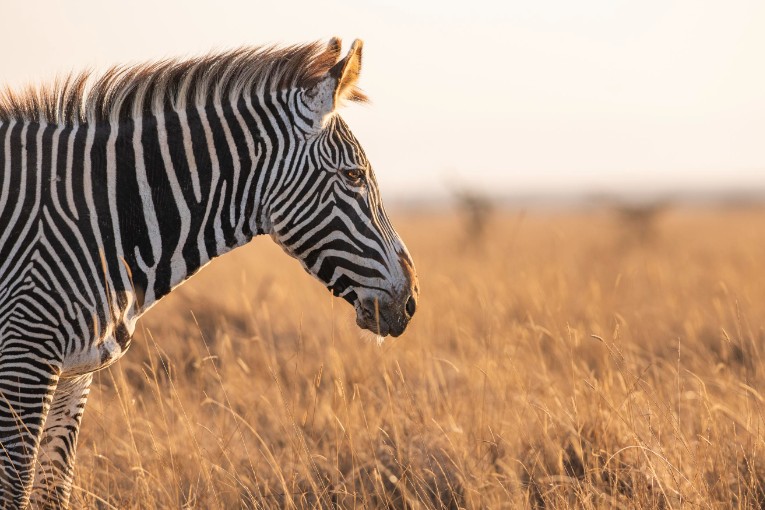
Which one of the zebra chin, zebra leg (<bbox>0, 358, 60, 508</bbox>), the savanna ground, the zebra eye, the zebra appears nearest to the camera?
zebra leg (<bbox>0, 358, 60, 508</bbox>)

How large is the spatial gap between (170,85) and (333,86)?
32.5 inches

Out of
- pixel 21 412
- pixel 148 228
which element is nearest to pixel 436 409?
pixel 148 228

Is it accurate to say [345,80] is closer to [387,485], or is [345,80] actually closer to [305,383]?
[387,485]

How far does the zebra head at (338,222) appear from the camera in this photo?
3.67 metres

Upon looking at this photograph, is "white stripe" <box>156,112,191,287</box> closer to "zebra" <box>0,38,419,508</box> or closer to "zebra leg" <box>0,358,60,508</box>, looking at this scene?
"zebra" <box>0,38,419,508</box>

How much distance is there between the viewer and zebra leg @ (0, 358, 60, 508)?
3.36 m

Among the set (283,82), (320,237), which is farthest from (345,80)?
(320,237)

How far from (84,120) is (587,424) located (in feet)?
10.3

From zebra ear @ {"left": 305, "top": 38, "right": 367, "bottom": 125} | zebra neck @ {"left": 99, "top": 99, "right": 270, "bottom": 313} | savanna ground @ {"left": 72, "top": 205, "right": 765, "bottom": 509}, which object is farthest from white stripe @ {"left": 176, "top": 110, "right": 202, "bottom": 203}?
savanna ground @ {"left": 72, "top": 205, "right": 765, "bottom": 509}

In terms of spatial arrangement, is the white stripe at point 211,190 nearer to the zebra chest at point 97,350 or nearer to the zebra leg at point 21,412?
the zebra chest at point 97,350

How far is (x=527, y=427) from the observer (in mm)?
4758

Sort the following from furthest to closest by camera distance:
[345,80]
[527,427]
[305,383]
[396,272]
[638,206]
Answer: [638,206] < [305,383] < [527,427] < [345,80] < [396,272]

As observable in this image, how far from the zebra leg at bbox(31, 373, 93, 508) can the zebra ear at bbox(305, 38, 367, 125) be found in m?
1.71

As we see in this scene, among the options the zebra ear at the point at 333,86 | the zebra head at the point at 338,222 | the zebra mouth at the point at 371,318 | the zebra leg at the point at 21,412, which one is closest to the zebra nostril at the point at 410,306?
the zebra head at the point at 338,222
